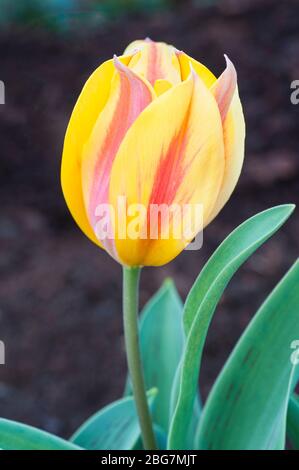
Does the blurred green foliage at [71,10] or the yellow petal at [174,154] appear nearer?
the yellow petal at [174,154]

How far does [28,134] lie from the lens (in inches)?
105

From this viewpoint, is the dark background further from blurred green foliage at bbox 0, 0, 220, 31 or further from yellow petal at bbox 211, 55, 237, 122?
yellow petal at bbox 211, 55, 237, 122

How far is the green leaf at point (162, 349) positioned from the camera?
1.00 meters

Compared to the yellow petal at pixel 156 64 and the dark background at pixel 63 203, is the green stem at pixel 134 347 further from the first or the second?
the dark background at pixel 63 203

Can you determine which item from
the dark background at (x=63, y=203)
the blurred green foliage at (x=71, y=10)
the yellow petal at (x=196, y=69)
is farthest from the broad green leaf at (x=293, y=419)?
the blurred green foliage at (x=71, y=10)

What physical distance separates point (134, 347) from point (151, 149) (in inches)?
8.0

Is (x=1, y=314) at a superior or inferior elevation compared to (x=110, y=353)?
superior

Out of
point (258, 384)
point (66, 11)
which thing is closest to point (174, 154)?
point (258, 384)

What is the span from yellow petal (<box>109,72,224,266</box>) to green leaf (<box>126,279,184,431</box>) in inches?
15.9

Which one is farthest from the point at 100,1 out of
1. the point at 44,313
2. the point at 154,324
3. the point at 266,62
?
the point at 154,324

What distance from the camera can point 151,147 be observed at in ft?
1.93

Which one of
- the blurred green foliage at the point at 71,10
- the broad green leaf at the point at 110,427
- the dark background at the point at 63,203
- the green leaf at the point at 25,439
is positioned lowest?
the green leaf at the point at 25,439
